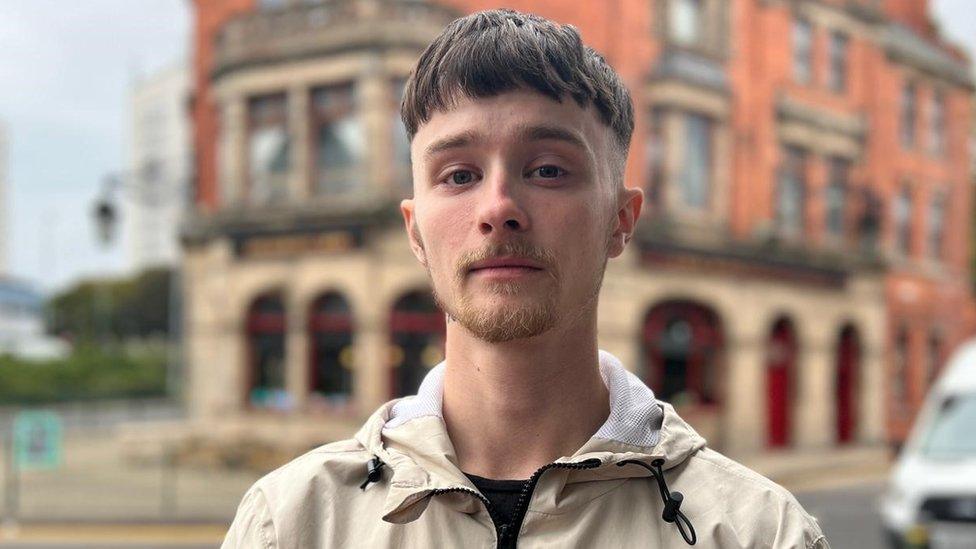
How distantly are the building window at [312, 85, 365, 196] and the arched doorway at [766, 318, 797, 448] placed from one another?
1065 centimetres

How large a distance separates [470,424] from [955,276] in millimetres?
30290

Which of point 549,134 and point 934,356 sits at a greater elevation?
point 549,134

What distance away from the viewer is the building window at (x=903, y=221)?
90.5 ft

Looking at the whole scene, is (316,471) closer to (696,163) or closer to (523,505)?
(523,505)

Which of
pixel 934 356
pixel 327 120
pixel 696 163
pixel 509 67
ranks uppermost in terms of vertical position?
pixel 327 120

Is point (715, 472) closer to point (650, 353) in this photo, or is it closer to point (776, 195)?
point (650, 353)

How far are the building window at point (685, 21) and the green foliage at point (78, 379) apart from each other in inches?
984

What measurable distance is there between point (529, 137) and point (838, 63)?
26.2m

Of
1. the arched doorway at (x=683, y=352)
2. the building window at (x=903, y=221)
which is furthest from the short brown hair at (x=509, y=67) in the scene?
the building window at (x=903, y=221)

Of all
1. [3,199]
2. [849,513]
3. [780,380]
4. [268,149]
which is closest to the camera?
[849,513]

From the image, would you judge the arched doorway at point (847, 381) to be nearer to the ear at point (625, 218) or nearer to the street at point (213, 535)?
the street at point (213, 535)

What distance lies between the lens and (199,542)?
1295 centimetres

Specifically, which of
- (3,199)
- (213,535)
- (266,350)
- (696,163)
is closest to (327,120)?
(266,350)

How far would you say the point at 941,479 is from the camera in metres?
9.34
